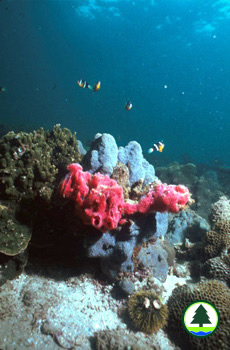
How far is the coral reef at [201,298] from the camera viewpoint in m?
3.16

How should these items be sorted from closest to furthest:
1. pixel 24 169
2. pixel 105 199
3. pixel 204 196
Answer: pixel 105 199 < pixel 24 169 < pixel 204 196

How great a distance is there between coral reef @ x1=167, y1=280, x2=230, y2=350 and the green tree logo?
7.2 inches

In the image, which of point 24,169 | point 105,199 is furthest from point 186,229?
point 24,169

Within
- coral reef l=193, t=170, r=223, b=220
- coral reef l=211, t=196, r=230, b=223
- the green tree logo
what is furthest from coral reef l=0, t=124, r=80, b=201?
coral reef l=193, t=170, r=223, b=220

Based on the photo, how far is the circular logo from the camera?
10.6ft

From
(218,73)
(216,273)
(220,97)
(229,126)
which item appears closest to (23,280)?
(216,273)

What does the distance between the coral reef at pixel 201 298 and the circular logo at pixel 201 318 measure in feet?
0.26

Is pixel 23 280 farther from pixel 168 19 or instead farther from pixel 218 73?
pixel 218 73

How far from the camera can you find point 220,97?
107875 mm

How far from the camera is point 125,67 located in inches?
3282

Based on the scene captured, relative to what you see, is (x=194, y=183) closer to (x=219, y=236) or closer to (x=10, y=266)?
(x=219, y=236)

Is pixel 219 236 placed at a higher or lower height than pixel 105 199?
lower

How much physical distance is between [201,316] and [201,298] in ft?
0.93

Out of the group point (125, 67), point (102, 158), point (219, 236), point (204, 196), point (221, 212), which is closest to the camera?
point (102, 158)
